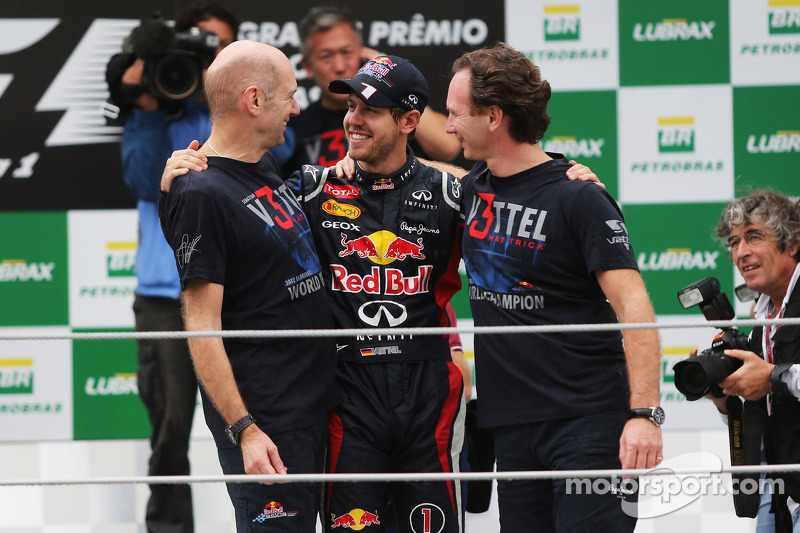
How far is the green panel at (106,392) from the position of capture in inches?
149

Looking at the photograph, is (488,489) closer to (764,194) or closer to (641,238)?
(764,194)

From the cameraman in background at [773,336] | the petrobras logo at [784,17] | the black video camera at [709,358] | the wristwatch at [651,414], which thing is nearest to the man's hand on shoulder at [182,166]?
the wristwatch at [651,414]

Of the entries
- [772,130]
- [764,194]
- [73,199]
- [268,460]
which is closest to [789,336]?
[764,194]

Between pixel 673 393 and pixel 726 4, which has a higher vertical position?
pixel 726 4

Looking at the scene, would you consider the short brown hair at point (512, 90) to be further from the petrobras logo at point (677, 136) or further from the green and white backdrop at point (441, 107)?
the petrobras logo at point (677, 136)

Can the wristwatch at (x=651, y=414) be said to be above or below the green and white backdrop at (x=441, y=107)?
below

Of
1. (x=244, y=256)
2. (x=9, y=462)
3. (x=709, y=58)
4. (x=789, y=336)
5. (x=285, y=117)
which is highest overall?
(x=709, y=58)

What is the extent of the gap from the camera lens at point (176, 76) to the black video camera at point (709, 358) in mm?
1729

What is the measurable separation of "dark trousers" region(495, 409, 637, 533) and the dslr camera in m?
1.75

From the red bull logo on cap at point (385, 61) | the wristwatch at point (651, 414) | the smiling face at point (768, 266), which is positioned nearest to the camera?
the wristwatch at point (651, 414)

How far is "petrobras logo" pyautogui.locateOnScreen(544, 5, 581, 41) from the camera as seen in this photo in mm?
3768

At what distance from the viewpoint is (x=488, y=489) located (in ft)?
7.95

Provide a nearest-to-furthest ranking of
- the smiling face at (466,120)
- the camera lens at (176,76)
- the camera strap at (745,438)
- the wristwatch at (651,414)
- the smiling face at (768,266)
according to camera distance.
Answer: the wristwatch at (651,414) → the smiling face at (466,120) → the camera strap at (745,438) → the smiling face at (768,266) → the camera lens at (176,76)

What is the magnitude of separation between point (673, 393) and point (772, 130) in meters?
1.10
